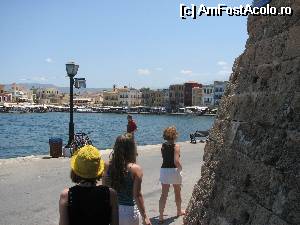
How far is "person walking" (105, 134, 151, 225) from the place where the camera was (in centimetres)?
462

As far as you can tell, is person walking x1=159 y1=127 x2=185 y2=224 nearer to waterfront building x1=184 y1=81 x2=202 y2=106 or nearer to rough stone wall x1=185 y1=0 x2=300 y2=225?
rough stone wall x1=185 y1=0 x2=300 y2=225

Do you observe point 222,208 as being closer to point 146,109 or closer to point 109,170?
point 109,170

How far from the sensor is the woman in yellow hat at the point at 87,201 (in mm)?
3391

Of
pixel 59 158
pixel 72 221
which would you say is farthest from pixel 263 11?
pixel 59 158

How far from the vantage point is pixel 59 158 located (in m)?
16.6

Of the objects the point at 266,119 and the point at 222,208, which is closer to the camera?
the point at 266,119

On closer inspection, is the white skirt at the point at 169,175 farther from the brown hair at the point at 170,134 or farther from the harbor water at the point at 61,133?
the harbor water at the point at 61,133

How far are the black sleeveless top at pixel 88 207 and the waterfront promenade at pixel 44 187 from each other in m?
4.37

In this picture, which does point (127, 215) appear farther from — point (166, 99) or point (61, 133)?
point (166, 99)

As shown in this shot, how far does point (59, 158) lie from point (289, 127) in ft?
45.0

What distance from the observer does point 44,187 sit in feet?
Result: 35.7

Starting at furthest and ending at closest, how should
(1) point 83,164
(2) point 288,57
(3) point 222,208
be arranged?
(3) point 222,208 → (2) point 288,57 → (1) point 83,164

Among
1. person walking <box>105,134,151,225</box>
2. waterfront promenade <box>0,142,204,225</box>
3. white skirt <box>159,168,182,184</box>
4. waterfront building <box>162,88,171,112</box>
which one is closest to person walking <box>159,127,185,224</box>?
white skirt <box>159,168,182,184</box>

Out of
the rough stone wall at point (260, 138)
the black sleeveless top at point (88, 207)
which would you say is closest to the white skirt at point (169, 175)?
the rough stone wall at point (260, 138)
